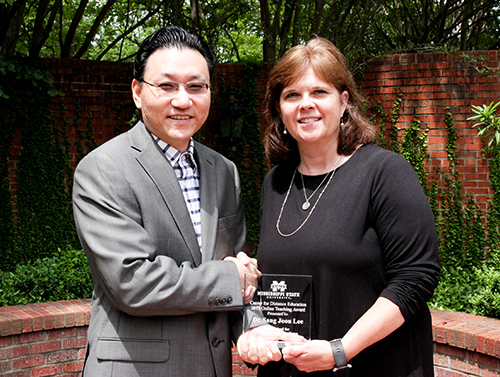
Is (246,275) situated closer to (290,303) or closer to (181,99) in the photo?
(290,303)

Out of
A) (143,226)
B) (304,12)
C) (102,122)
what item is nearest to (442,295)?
(143,226)

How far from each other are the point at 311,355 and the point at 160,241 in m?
0.69

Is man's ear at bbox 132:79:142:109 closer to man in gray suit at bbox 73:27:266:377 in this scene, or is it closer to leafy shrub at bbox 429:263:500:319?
man in gray suit at bbox 73:27:266:377

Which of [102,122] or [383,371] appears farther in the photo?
[102,122]

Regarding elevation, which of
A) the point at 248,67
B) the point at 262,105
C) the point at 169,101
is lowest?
the point at 169,101

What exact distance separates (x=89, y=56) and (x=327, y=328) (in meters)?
10.7

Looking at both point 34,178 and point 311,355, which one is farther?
point 34,178

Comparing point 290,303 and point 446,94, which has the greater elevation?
point 446,94

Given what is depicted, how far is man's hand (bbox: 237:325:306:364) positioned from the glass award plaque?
0.03 m

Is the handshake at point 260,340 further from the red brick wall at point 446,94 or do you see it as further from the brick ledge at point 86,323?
the red brick wall at point 446,94

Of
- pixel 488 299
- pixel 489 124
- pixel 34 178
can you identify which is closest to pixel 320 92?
pixel 488 299

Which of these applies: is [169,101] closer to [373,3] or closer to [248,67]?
[248,67]

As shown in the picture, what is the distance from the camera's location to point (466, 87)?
258 inches

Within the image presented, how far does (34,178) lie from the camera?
687 cm
